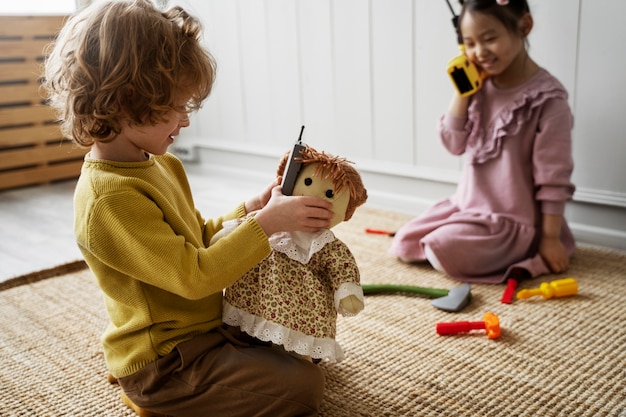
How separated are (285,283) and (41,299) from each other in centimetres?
75

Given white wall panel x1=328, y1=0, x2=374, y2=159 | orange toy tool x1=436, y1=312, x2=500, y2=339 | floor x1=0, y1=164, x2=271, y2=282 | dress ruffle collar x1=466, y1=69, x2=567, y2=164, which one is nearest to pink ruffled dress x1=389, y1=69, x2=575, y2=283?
dress ruffle collar x1=466, y1=69, x2=567, y2=164

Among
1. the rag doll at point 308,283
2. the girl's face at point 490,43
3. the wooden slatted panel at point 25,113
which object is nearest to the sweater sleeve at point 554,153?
the girl's face at point 490,43

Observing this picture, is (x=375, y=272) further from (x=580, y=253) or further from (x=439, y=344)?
(x=580, y=253)

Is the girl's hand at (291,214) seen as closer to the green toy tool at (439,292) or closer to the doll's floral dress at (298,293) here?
the doll's floral dress at (298,293)

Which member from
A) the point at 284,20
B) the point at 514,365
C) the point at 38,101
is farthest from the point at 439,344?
the point at 38,101

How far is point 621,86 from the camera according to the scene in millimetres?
1461

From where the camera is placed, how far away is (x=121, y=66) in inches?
31.1

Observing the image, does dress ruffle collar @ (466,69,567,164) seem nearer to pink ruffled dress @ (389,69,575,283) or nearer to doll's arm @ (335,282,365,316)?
pink ruffled dress @ (389,69,575,283)

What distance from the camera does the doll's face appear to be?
89 centimetres

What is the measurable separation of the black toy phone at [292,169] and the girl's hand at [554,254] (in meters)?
0.75

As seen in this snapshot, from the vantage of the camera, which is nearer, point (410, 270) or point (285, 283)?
point (285, 283)

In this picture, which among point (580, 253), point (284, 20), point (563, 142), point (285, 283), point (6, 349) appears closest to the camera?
point (285, 283)

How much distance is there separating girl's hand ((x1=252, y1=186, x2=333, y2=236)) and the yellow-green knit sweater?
0.02 metres

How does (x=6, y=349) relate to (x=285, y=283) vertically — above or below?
below
